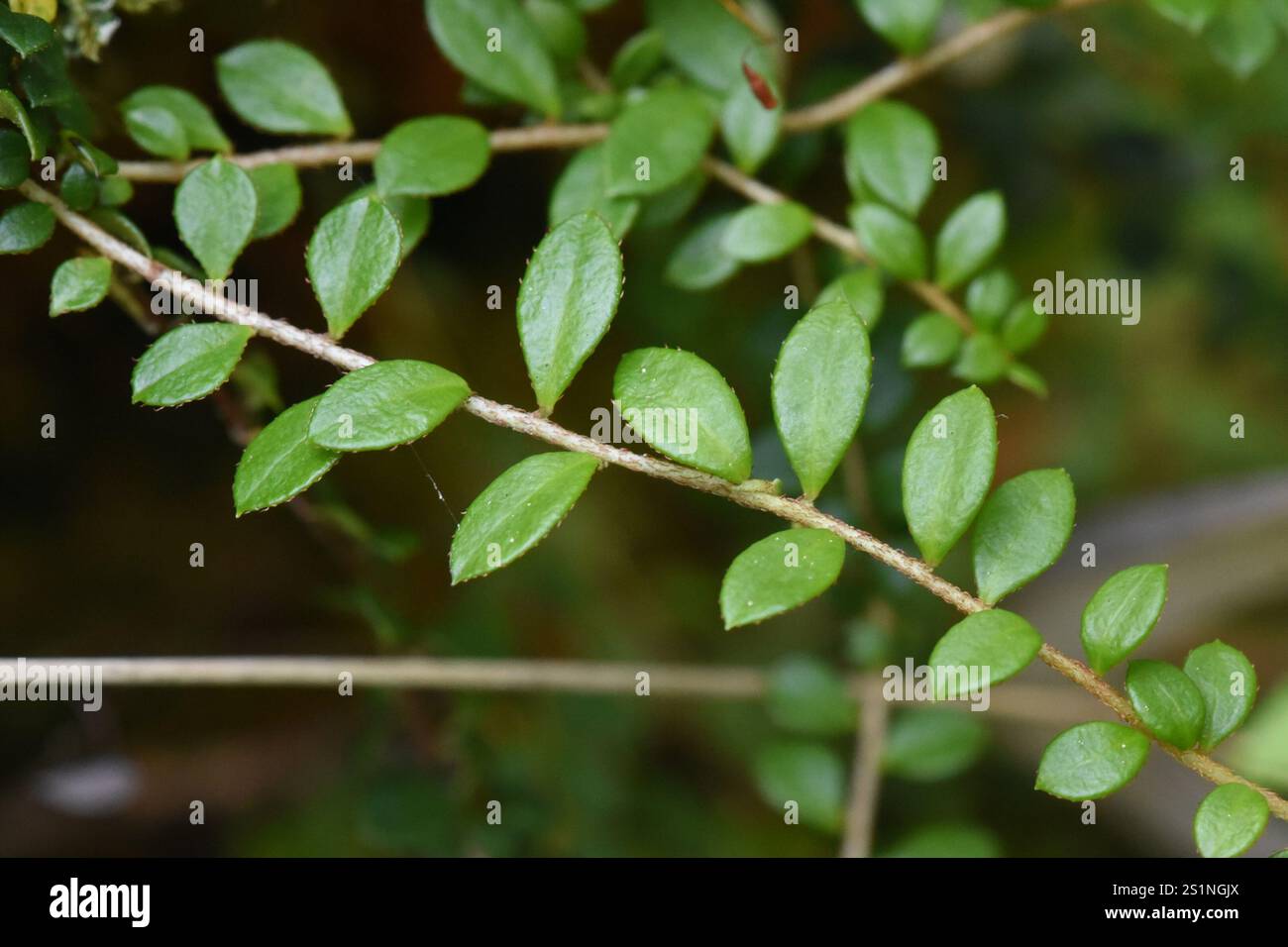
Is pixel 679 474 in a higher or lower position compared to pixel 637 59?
lower

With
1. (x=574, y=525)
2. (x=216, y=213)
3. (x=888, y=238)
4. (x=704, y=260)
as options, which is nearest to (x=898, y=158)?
(x=888, y=238)

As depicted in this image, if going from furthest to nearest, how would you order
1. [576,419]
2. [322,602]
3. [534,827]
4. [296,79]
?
[576,419] → [322,602] → [534,827] → [296,79]

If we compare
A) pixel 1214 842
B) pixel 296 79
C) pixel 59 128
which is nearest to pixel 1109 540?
pixel 1214 842

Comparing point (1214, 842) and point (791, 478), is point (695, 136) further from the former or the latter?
point (1214, 842)

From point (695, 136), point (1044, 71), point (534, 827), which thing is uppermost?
point (1044, 71)

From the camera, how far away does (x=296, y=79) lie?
2.86ft

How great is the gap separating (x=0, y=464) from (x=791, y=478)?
926 millimetres

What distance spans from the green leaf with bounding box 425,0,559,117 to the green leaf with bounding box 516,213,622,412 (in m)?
0.25

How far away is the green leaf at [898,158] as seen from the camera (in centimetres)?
92

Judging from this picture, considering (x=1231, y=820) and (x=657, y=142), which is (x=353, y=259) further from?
(x=1231, y=820)

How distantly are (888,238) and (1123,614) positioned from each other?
14.8 inches

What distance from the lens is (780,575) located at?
646 mm

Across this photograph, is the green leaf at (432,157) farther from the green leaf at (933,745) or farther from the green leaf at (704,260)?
the green leaf at (933,745)

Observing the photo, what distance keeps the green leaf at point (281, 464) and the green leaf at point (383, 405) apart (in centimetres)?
3
